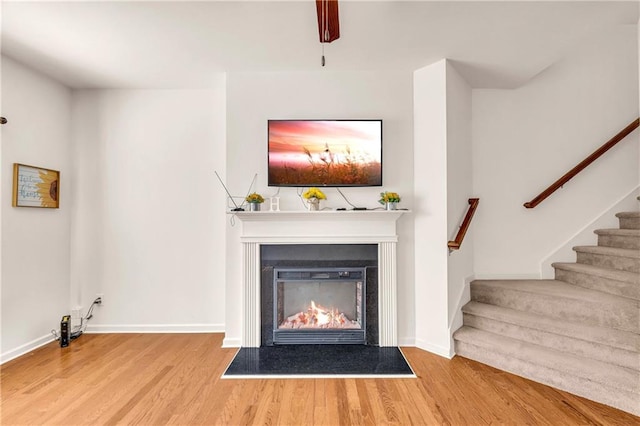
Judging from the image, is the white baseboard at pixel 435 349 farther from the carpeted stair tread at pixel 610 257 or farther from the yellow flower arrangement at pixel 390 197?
the carpeted stair tread at pixel 610 257

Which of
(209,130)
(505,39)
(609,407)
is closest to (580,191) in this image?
(505,39)

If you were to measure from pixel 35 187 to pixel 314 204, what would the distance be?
8.84 feet

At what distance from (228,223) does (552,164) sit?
353 cm

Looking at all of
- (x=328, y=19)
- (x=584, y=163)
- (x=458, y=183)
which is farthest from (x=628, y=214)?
(x=328, y=19)

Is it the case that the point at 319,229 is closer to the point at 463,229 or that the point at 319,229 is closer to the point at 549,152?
the point at 463,229

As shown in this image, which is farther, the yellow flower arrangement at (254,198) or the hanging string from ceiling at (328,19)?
the yellow flower arrangement at (254,198)

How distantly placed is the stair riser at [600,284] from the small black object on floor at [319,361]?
1.81 metres

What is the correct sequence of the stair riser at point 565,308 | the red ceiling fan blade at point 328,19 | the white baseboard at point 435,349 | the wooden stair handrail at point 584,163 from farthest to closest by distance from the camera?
the wooden stair handrail at point 584,163 → the white baseboard at point 435,349 → the stair riser at point 565,308 → the red ceiling fan blade at point 328,19

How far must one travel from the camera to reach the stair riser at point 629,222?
3105 mm

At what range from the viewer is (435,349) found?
285cm

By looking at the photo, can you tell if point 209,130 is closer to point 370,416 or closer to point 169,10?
point 169,10

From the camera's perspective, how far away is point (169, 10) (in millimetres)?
2156

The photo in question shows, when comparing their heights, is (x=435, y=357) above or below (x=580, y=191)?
below

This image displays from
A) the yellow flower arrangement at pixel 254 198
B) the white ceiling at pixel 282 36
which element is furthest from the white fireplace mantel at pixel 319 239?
the white ceiling at pixel 282 36
